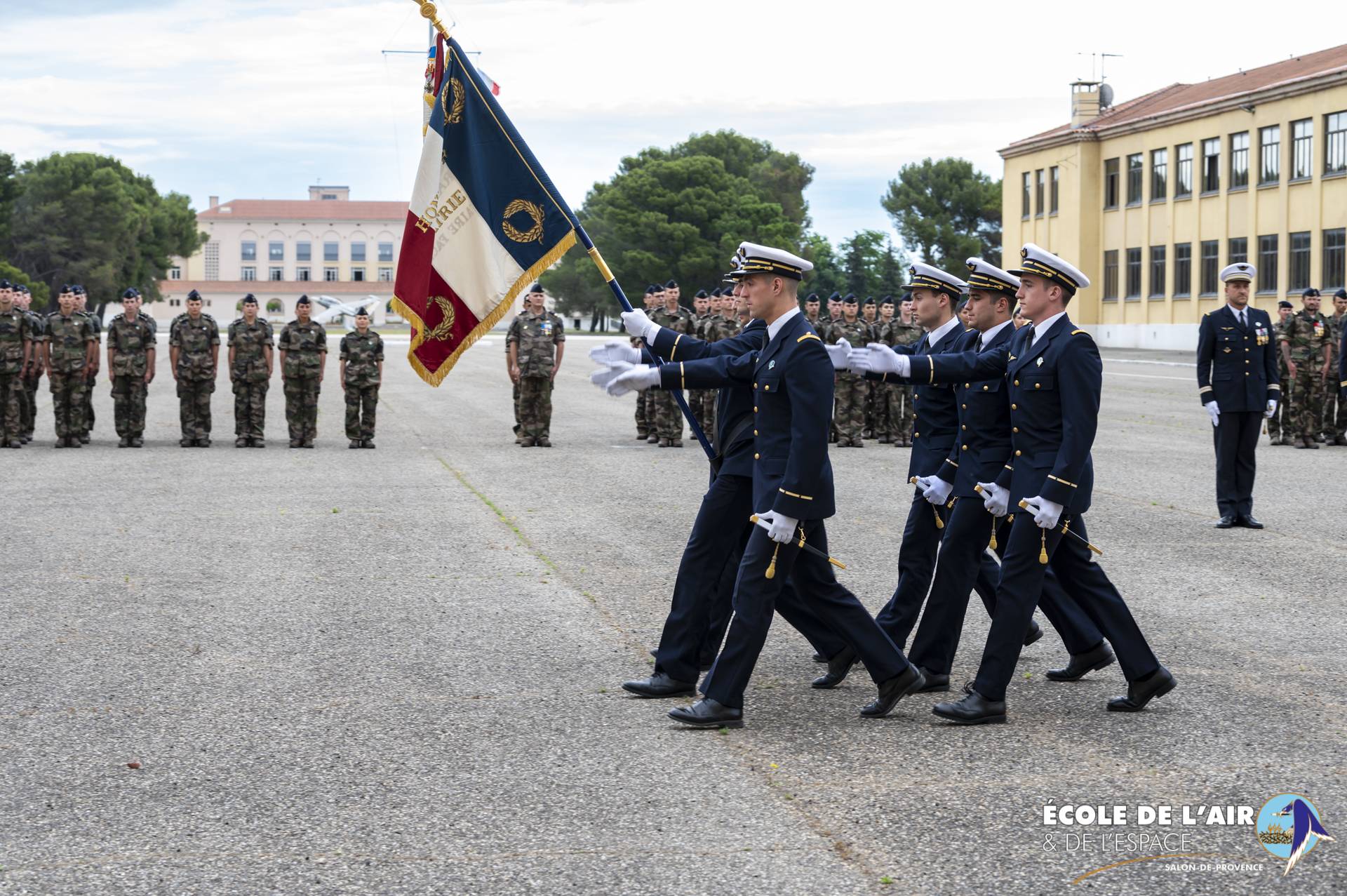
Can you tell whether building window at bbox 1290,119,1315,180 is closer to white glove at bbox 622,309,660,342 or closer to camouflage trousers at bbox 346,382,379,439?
camouflage trousers at bbox 346,382,379,439

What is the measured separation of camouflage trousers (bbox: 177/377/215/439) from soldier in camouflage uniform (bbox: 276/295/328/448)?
1.01 m

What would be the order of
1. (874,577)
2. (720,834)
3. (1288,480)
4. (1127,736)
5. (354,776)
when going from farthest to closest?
(1288,480)
(874,577)
(1127,736)
(354,776)
(720,834)

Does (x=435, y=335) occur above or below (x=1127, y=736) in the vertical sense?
above

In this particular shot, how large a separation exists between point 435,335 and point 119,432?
12784 mm

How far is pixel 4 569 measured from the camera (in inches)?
399

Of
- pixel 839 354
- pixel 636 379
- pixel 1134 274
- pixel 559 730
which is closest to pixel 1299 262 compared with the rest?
pixel 1134 274

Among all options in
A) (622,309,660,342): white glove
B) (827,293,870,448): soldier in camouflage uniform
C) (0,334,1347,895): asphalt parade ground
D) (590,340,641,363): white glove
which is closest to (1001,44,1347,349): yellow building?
(827,293,870,448): soldier in camouflage uniform

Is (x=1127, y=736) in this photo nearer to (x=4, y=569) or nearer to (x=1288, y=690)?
(x=1288, y=690)

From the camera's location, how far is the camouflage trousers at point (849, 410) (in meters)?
20.3

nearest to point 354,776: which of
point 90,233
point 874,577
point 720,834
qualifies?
point 720,834

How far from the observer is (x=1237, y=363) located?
1241cm

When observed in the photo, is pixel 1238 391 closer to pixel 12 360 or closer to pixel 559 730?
pixel 559 730

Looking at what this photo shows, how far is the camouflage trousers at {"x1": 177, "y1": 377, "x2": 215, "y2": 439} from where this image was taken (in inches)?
779

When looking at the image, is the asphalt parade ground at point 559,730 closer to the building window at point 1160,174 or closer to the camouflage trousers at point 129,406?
the camouflage trousers at point 129,406
